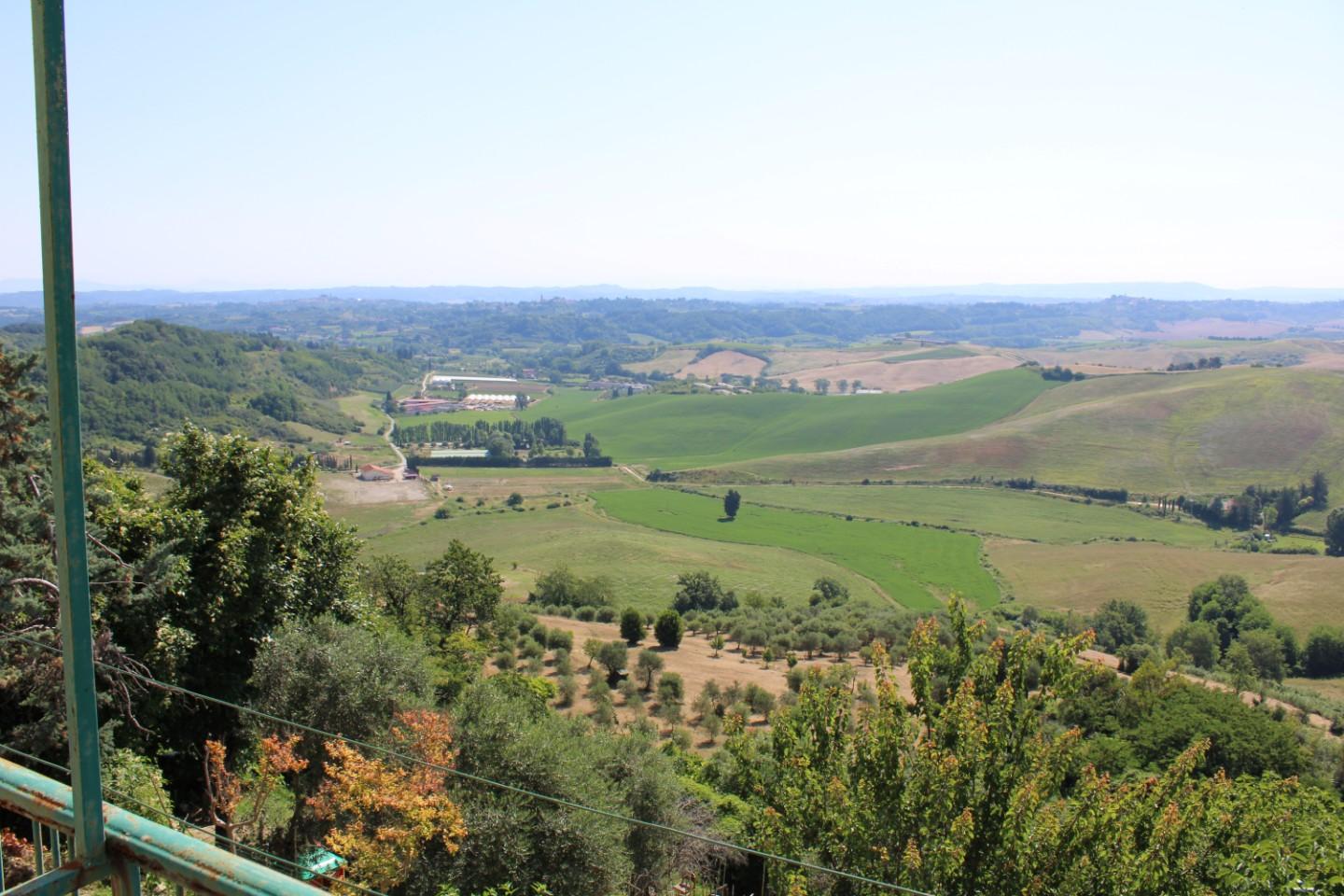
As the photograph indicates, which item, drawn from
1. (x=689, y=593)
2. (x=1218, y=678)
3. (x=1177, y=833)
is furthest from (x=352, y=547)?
(x=1218, y=678)

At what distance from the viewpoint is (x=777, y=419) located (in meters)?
150

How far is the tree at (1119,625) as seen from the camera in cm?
5669

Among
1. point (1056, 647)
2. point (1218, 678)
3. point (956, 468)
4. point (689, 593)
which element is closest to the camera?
point (1056, 647)

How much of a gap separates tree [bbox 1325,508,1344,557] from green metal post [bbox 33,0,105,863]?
9882cm

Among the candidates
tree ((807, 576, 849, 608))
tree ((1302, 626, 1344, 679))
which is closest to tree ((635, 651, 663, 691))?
tree ((807, 576, 849, 608))

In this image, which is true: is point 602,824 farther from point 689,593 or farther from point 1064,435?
point 1064,435

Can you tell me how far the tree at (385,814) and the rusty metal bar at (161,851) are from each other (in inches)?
390

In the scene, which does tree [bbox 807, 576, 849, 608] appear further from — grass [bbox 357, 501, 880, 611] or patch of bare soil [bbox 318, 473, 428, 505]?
patch of bare soil [bbox 318, 473, 428, 505]

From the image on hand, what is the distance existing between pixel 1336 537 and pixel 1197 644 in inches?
1532

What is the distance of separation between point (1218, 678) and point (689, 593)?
31.3m

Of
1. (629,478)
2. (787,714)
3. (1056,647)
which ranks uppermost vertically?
(1056,647)

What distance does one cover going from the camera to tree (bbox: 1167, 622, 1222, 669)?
53.7m

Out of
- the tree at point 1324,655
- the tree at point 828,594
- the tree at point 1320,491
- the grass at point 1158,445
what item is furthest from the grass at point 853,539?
the tree at point 1320,491

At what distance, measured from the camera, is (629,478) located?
114 m
